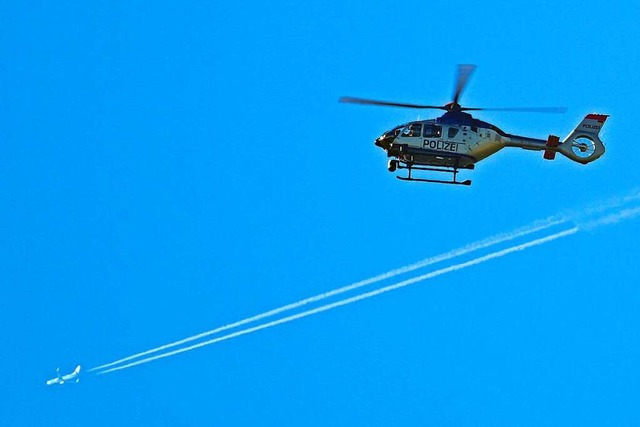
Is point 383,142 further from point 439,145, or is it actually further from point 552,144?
point 552,144

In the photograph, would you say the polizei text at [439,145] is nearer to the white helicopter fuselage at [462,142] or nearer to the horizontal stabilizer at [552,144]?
the white helicopter fuselage at [462,142]

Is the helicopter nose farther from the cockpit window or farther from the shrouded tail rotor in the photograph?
the shrouded tail rotor

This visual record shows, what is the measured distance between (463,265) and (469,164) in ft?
7.97

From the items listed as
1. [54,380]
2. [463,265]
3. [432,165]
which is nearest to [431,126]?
[432,165]

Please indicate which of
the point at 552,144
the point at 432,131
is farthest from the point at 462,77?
the point at 552,144

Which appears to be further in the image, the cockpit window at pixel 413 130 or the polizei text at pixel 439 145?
the cockpit window at pixel 413 130

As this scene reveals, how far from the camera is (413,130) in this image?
110 ft

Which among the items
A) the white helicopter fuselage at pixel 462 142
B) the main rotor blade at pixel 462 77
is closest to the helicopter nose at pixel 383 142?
the white helicopter fuselage at pixel 462 142

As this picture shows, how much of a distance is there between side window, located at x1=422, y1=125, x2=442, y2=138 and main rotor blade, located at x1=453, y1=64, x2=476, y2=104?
3.06 ft

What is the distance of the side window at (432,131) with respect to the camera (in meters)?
33.3

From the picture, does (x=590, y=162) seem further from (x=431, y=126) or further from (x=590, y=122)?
(x=431, y=126)

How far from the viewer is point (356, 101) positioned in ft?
103

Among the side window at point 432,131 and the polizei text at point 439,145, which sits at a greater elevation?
the side window at point 432,131

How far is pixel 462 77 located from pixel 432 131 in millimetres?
1535
